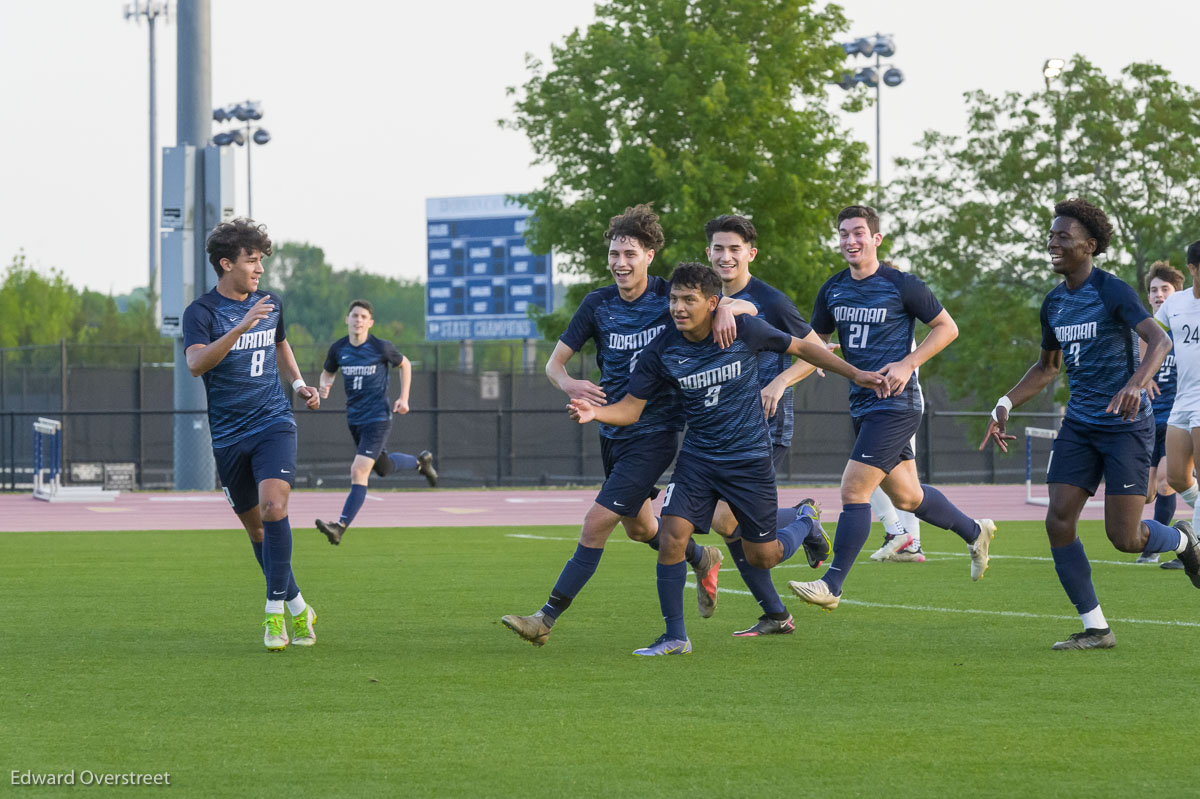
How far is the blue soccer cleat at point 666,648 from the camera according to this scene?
23.9 feet

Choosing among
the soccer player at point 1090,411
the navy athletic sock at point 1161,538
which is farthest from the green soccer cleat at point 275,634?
the navy athletic sock at point 1161,538

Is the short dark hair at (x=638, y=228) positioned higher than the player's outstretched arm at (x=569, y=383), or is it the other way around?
the short dark hair at (x=638, y=228)

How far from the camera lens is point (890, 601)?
9.73 meters

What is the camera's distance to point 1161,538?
9086 mm

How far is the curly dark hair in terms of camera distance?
7.32 m

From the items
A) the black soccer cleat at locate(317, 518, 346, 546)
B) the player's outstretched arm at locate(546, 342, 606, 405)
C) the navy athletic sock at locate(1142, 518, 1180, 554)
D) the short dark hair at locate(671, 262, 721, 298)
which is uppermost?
the short dark hair at locate(671, 262, 721, 298)

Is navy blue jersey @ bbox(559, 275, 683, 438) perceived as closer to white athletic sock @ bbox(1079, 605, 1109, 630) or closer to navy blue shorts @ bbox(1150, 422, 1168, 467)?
white athletic sock @ bbox(1079, 605, 1109, 630)

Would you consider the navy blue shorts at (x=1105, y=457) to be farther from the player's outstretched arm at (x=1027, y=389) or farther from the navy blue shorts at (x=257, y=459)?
the navy blue shorts at (x=257, y=459)

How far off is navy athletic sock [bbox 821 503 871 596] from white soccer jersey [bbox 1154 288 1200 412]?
2.97 metres

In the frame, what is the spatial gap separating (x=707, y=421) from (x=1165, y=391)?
611 centimetres

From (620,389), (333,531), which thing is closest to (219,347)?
(620,389)

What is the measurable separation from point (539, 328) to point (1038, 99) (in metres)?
10.8

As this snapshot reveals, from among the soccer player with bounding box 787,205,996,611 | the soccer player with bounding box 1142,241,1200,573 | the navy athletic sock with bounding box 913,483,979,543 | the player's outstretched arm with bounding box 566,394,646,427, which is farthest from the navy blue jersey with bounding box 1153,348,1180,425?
the player's outstretched arm with bounding box 566,394,646,427

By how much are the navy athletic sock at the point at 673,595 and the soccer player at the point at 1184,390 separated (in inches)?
179
